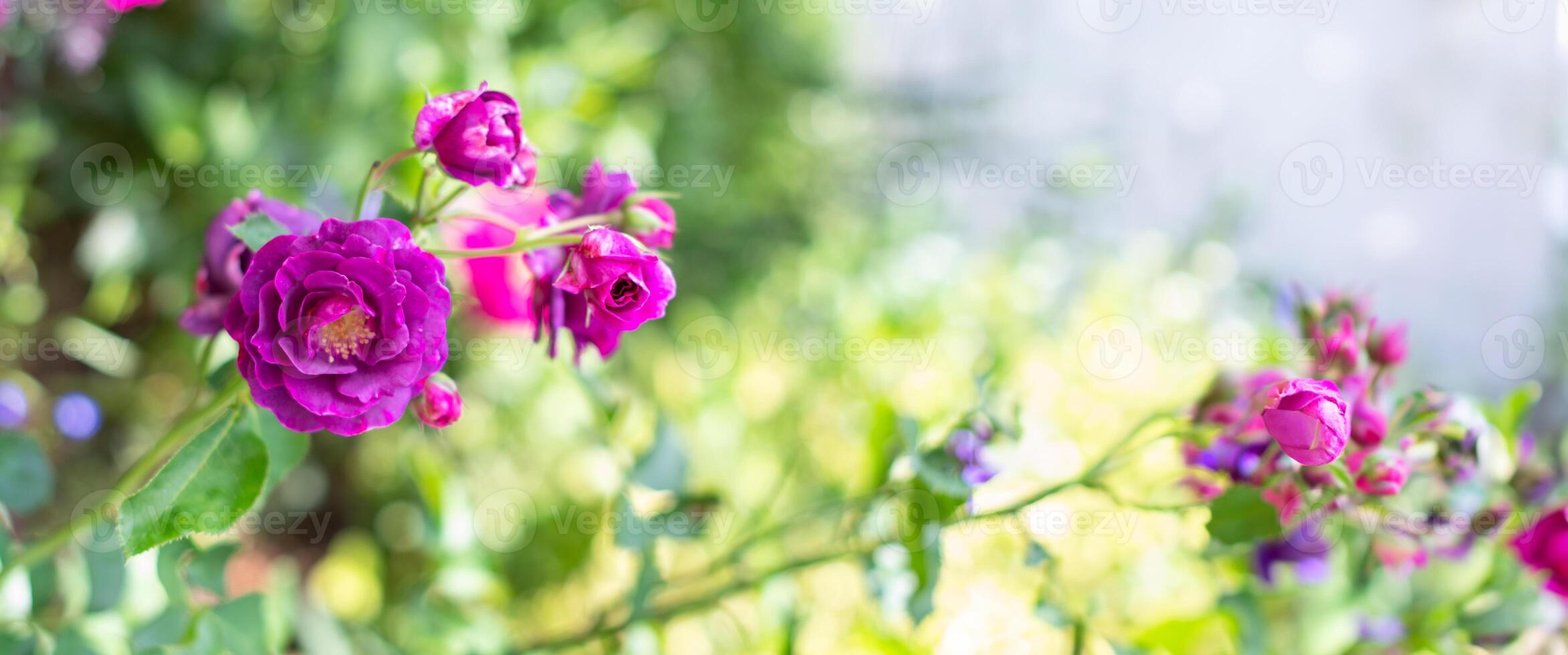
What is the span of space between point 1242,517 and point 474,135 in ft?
1.42

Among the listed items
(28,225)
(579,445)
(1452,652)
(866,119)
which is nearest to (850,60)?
(866,119)

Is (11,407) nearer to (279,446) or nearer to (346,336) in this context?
(279,446)

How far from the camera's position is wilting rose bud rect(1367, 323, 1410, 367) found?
56 centimetres

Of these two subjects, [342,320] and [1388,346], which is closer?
[342,320]

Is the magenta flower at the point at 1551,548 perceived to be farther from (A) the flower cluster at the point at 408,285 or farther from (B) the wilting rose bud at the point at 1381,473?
(A) the flower cluster at the point at 408,285

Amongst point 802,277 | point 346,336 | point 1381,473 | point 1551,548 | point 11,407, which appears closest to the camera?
point 346,336

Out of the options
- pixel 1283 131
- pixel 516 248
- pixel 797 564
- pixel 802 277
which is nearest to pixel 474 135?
pixel 516 248

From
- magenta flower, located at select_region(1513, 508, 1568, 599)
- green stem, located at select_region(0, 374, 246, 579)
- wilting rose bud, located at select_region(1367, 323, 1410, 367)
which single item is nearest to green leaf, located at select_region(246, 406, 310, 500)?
green stem, located at select_region(0, 374, 246, 579)

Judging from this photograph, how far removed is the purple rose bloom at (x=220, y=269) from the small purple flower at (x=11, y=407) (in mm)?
425

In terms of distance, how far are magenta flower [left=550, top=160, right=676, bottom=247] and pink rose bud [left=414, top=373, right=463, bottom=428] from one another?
10 cm

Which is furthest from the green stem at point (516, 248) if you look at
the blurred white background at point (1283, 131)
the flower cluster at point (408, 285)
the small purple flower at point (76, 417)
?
the blurred white background at point (1283, 131)

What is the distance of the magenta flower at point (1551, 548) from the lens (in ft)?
1.86

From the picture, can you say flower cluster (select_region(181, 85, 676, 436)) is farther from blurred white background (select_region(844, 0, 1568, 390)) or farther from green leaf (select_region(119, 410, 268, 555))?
blurred white background (select_region(844, 0, 1568, 390))

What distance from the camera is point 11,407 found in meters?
0.79
